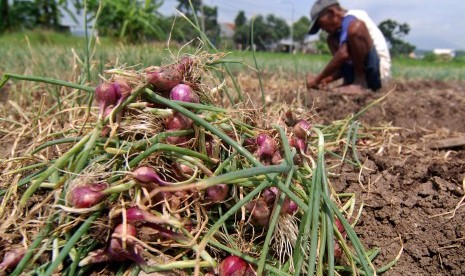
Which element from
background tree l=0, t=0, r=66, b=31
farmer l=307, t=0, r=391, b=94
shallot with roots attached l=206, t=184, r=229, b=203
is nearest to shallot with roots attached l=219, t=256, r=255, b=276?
shallot with roots attached l=206, t=184, r=229, b=203

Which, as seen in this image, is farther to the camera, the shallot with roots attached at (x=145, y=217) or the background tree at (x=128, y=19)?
the background tree at (x=128, y=19)

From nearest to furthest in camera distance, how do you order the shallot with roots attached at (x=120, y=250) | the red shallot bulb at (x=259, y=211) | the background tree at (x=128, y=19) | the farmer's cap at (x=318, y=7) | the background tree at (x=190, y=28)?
the shallot with roots attached at (x=120, y=250), the red shallot bulb at (x=259, y=211), the background tree at (x=190, y=28), the farmer's cap at (x=318, y=7), the background tree at (x=128, y=19)

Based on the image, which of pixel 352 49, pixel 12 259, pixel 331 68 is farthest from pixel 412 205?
pixel 352 49

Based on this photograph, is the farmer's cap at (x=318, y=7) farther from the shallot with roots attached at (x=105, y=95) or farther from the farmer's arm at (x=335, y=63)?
the shallot with roots attached at (x=105, y=95)

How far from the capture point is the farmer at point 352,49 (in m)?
3.93

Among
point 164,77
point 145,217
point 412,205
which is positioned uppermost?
point 164,77

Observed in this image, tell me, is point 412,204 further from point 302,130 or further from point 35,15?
point 35,15

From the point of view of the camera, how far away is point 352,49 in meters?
4.01

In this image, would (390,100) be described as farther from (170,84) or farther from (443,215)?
(170,84)

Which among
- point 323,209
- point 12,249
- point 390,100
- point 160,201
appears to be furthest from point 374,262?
point 390,100

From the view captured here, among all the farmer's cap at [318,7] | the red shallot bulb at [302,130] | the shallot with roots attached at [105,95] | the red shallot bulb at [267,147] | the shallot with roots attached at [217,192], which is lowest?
the shallot with roots attached at [217,192]

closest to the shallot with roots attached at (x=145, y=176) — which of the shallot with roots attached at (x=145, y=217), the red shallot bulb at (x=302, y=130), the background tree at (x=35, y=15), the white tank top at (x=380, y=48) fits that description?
the shallot with roots attached at (x=145, y=217)

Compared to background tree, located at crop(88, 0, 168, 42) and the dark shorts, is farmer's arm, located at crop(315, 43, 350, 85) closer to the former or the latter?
the dark shorts

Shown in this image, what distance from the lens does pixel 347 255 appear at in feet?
2.68
